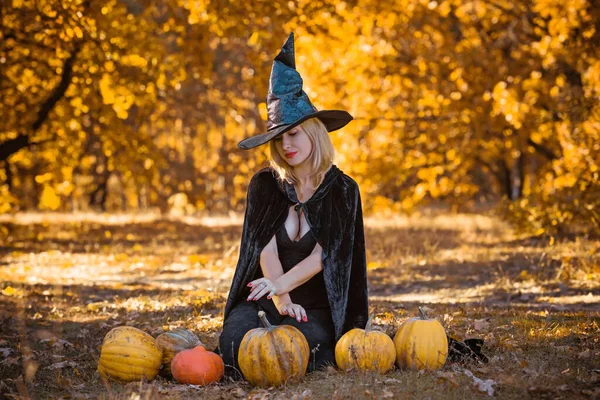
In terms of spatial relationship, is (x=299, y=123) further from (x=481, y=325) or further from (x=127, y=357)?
(x=481, y=325)

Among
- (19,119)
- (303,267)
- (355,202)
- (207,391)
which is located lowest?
(207,391)

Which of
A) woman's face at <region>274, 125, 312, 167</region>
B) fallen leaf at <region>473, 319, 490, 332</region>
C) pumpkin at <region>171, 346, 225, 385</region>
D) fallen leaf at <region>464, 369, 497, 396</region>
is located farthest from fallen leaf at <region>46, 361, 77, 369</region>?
fallen leaf at <region>473, 319, 490, 332</region>

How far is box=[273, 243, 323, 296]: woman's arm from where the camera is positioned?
186 inches

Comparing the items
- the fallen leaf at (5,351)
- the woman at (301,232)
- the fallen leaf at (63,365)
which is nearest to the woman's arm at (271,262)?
the woman at (301,232)

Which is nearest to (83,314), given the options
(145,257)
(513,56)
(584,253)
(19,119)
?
(145,257)

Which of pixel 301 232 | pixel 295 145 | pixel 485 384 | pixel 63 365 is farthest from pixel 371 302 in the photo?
pixel 485 384

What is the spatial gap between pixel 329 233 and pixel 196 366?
1.13 m

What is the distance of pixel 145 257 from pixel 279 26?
3.71 m

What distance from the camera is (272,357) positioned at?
169 inches

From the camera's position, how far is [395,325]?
5.67 meters

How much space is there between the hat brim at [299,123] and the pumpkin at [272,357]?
1.08 metres

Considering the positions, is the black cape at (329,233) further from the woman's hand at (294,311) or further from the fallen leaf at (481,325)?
the fallen leaf at (481,325)

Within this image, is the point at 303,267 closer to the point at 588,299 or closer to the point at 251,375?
the point at 251,375

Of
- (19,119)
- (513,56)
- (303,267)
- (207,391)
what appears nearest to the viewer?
(207,391)
